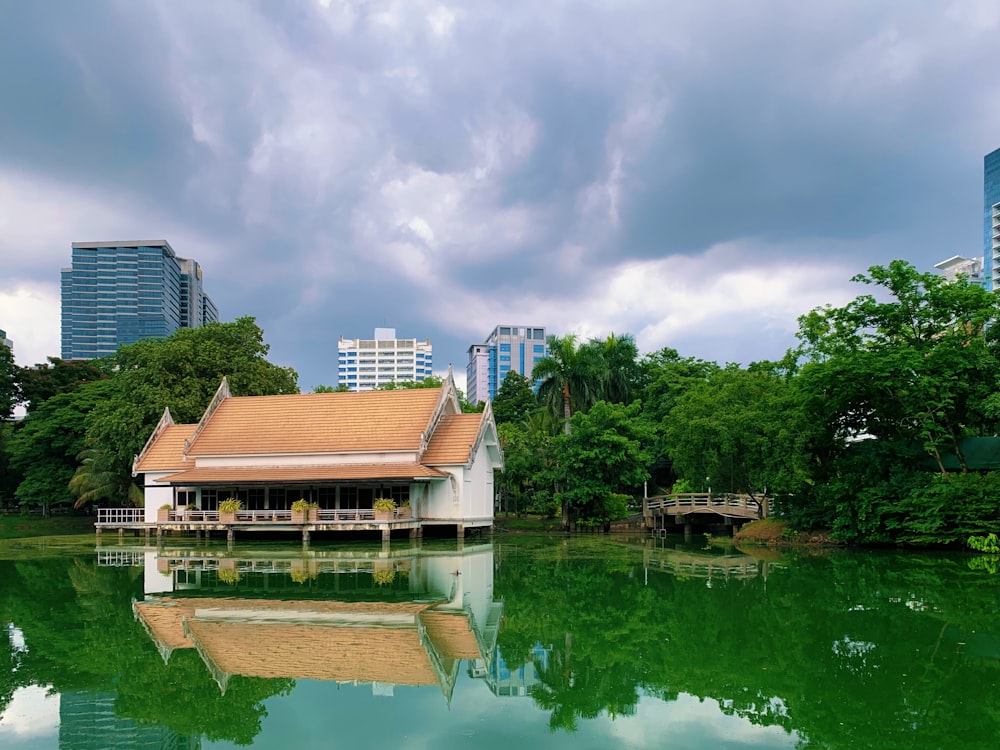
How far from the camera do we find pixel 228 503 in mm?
31109

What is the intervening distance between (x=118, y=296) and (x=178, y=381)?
125031mm

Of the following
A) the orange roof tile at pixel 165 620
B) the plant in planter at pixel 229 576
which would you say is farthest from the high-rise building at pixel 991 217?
the orange roof tile at pixel 165 620

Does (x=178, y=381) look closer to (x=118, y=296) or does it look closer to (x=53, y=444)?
(x=53, y=444)

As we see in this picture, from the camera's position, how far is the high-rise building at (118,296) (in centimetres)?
15250

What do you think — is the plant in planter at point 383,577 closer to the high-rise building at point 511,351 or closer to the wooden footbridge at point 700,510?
the wooden footbridge at point 700,510

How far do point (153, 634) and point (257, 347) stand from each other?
34.0m

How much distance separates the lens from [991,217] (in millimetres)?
119250

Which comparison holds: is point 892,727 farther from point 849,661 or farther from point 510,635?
point 510,635

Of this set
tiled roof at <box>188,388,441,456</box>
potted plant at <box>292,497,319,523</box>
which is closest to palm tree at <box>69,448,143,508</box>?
tiled roof at <box>188,388,441,456</box>

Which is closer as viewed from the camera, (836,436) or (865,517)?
(865,517)

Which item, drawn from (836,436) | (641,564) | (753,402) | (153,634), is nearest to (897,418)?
(836,436)

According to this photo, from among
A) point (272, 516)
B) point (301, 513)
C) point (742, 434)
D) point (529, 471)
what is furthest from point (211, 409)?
point (742, 434)

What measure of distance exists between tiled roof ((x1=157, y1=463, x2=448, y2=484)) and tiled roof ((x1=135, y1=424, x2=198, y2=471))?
226 centimetres

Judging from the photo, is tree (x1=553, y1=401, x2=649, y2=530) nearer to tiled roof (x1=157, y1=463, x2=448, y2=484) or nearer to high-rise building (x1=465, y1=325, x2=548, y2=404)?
tiled roof (x1=157, y1=463, x2=448, y2=484)
